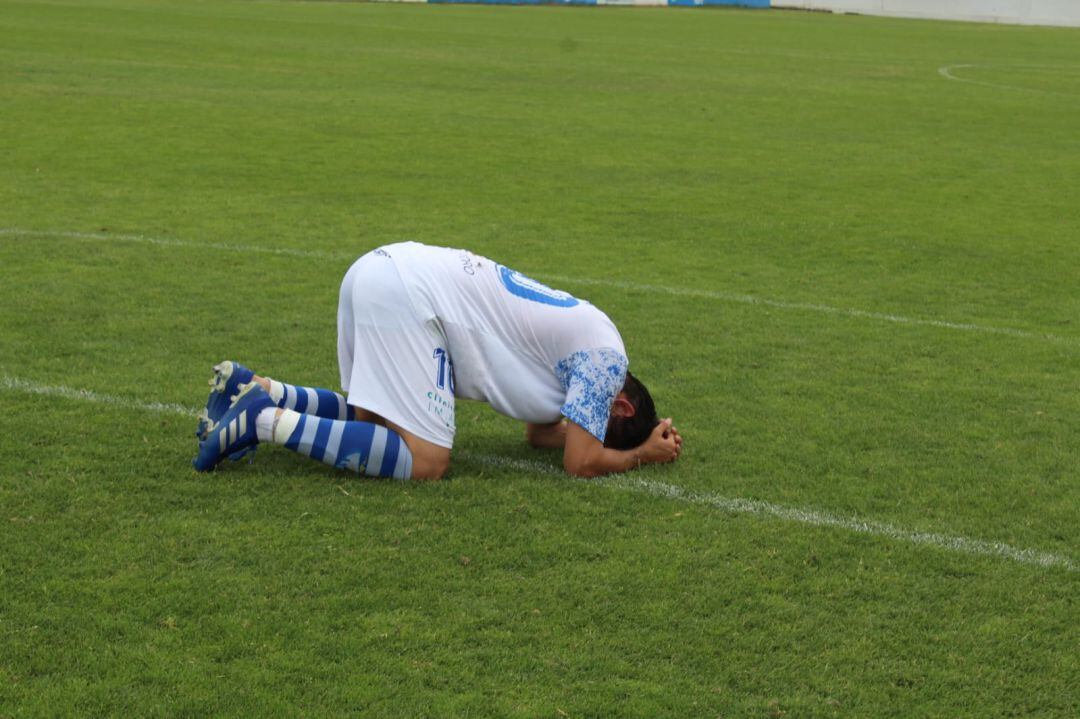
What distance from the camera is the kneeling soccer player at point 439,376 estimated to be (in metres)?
5.36

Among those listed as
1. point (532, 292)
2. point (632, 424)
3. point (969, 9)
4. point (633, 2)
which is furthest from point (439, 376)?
point (969, 9)

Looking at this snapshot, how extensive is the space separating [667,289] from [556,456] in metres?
3.41

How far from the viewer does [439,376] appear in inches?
213

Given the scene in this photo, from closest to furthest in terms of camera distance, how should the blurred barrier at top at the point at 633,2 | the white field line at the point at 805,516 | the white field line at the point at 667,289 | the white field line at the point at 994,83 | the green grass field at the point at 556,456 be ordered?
1. the green grass field at the point at 556,456
2. the white field line at the point at 805,516
3. the white field line at the point at 667,289
4. the white field line at the point at 994,83
5. the blurred barrier at top at the point at 633,2

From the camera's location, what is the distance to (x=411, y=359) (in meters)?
5.36

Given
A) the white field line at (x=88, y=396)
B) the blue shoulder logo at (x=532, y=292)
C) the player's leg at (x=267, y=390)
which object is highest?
the blue shoulder logo at (x=532, y=292)

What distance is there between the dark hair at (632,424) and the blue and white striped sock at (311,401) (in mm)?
1115

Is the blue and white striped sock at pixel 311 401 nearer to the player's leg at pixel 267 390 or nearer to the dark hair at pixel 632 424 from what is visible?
the player's leg at pixel 267 390

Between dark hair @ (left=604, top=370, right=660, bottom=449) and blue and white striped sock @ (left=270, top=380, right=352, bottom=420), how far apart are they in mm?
1115

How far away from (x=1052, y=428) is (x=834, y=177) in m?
8.07

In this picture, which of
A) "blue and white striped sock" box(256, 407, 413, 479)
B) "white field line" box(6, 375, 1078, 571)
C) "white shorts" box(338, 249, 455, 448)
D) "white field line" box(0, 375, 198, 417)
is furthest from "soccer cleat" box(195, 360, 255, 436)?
"white field line" box(6, 375, 1078, 571)

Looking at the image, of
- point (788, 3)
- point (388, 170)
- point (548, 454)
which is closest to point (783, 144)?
point (388, 170)

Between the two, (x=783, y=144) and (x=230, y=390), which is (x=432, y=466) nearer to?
(x=230, y=390)

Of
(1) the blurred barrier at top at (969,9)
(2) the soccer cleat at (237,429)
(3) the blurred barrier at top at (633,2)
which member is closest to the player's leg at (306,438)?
(2) the soccer cleat at (237,429)
